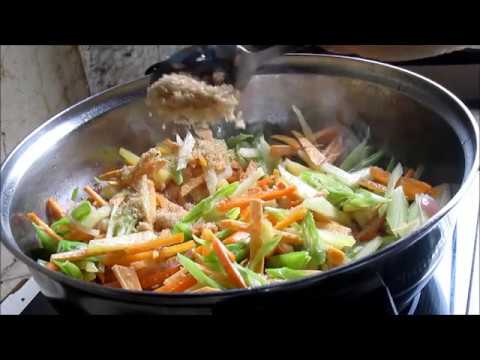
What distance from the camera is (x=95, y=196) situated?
1.38 metres

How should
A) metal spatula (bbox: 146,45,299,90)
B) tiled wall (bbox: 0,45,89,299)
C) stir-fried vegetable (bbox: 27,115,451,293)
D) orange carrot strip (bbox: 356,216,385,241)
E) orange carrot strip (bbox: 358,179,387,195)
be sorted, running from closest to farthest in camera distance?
metal spatula (bbox: 146,45,299,90)
stir-fried vegetable (bbox: 27,115,451,293)
orange carrot strip (bbox: 356,216,385,241)
orange carrot strip (bbox: 358,179,387,195)
tiled wall (bbox: 0,45,89,299)

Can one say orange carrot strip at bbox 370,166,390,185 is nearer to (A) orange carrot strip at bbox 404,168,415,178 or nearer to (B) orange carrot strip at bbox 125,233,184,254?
(A) orange carrot strip at bbox 404,168,415,178

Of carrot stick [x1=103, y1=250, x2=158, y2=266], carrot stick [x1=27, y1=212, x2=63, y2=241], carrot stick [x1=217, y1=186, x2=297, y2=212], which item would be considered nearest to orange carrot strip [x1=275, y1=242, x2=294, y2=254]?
carrot stick [x1=217, y1=186, x2=297, y2=212]

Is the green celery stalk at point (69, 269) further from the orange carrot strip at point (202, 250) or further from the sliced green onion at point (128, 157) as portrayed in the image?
the sliced green onion at point (128, 157)

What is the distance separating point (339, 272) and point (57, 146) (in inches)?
31.2

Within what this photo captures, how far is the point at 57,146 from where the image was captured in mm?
1348

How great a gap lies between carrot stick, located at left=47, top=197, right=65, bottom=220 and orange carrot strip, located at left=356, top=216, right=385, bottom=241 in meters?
0.66

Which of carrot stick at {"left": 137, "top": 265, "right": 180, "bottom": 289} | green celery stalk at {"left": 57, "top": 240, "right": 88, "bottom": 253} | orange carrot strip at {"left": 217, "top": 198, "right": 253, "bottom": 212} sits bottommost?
carrot stick at {"left": 137, "top": 265, "right": 180, "bottom": 289}

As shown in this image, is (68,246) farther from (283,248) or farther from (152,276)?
(283,248)

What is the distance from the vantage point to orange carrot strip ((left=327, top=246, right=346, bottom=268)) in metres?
1.10

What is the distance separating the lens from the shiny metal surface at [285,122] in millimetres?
1224

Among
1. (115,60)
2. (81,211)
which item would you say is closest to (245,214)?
(81,211)

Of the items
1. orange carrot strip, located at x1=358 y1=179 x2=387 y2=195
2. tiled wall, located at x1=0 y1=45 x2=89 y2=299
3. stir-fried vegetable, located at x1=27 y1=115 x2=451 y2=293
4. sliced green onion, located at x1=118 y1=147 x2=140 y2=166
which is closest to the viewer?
stir-fried vegetable, located at x1=27 y1=115 x2=451 y2=293
